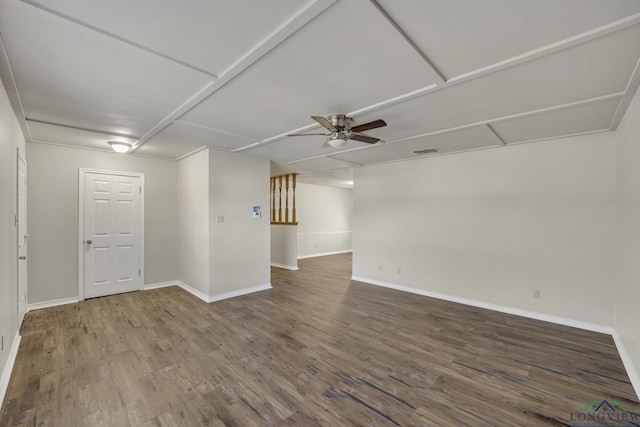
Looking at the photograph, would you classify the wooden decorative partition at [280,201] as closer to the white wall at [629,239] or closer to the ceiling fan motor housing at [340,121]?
the ceiling fan motor housing at [340,121]

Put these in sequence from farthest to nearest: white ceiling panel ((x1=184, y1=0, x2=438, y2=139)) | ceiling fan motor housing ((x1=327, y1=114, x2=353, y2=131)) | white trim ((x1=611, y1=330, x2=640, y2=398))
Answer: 1. ceiling fan motor housing ((x1=327, y1=114, x2=353, y2=131))
2. white trim ((x1=611, y1=330, x2=640, y2=398))
3. white ceiling panel ((x1=184, y1=0, x2=438, y2=139))

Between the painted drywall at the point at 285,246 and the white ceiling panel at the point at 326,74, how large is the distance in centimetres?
456

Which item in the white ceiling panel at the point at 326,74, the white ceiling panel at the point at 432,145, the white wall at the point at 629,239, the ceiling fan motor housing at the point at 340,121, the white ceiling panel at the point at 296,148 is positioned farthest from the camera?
the white ceiling panel at the point at 296,148

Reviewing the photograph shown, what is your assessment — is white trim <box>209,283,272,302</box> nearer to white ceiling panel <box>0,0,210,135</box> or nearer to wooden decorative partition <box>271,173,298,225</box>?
wooden decorative partition <box>271,173,298,225</box>

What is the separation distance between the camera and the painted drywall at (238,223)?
15.1 ft

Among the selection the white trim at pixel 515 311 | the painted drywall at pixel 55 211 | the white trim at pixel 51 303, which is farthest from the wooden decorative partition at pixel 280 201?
the white trim at pixel 51 303

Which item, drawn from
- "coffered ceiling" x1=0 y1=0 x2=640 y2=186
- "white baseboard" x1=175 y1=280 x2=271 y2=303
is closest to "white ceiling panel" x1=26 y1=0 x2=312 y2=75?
"coffered ceiling" x1=0 y1=0 x2=640 y2=186

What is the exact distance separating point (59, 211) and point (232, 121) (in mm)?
3555

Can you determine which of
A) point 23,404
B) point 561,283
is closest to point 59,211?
point 23,404

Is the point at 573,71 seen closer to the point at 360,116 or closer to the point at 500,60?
the point at 500,60

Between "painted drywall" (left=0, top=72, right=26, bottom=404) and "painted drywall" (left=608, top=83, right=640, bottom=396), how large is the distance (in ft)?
17.4

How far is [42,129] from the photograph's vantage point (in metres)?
3.58

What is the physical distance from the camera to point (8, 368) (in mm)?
2455

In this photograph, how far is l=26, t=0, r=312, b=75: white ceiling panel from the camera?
1445 mm
